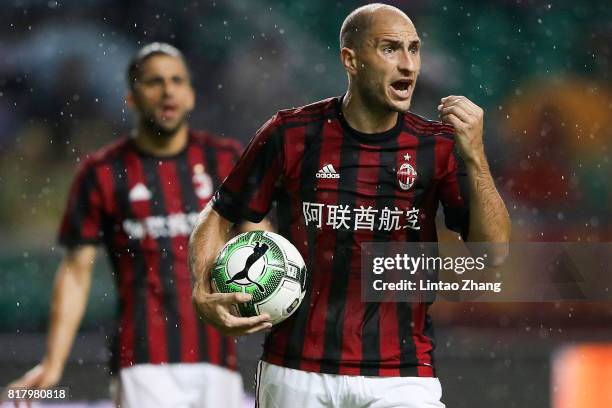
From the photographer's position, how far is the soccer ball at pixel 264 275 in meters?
3.33

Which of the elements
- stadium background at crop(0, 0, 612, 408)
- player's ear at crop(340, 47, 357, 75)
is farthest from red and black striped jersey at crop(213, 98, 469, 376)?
stadium background at crop(0, 0, 612, 408)

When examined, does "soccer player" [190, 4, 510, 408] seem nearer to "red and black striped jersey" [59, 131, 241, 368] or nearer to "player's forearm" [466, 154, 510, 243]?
"player's forearm" [466, 154, 510, 243]

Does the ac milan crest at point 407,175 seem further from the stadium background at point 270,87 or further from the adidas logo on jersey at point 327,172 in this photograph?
the stadium background at point 270,87

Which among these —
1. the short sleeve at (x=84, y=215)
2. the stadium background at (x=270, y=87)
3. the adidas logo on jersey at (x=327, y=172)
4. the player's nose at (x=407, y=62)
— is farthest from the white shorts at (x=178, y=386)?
the stadium background at (x=270, y=87)

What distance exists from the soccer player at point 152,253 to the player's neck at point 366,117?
139cm

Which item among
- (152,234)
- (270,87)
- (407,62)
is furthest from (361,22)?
(270,87)

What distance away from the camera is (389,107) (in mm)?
3514

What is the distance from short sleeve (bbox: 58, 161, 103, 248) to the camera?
502cm

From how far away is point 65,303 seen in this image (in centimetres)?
508

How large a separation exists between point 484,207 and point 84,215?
7.44 ft

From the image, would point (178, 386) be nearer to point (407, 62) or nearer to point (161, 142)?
point (161, 142)

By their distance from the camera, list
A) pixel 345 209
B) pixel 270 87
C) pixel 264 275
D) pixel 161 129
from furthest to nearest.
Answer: pixel 270 87 → pixel 161 129 → pixel 345 209 → pixel 264 275

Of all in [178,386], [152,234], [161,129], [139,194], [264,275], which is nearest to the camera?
[264,275]

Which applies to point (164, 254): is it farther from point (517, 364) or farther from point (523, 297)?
point (523, 297)
